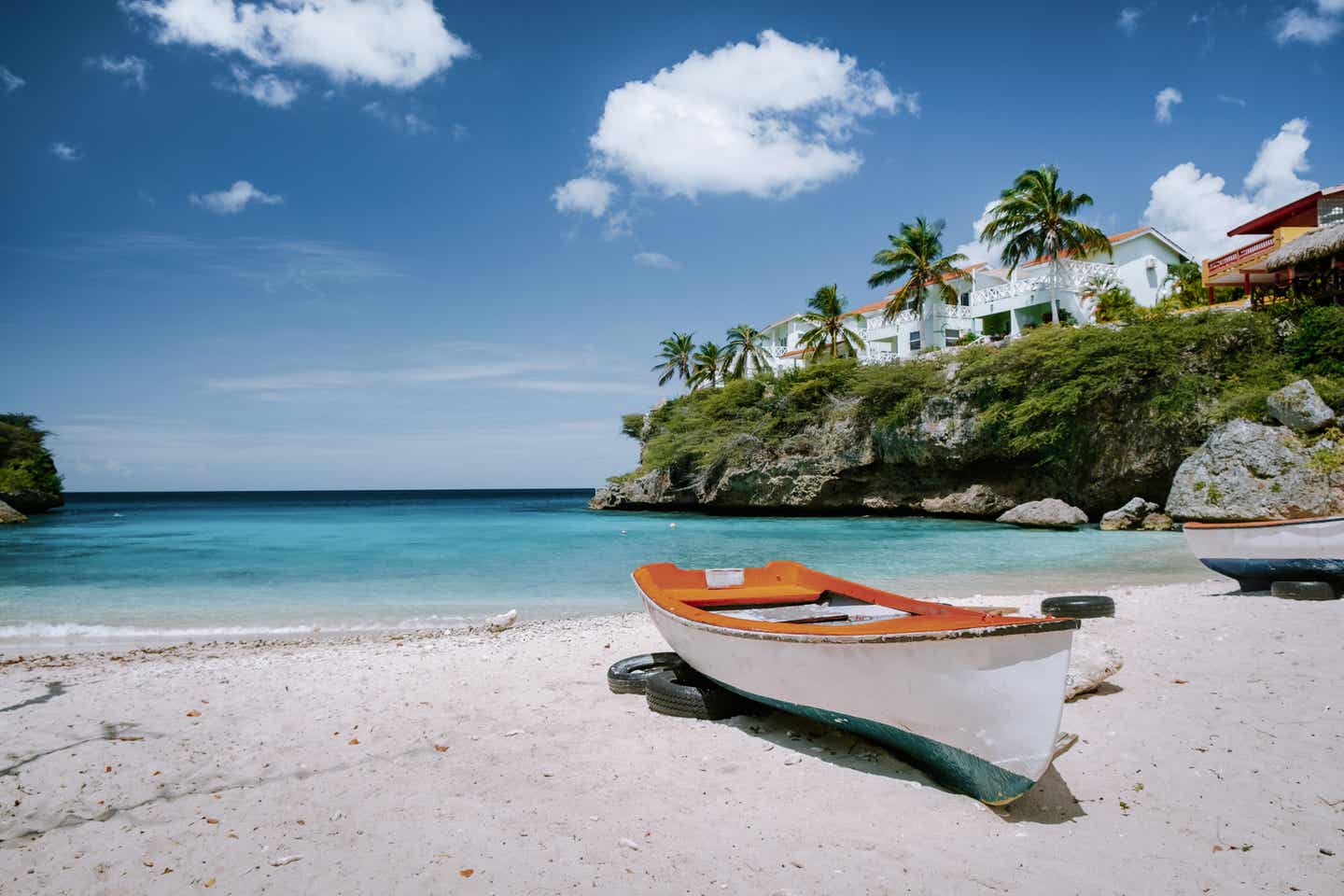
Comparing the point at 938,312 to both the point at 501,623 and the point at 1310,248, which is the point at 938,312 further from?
the point at 501,623

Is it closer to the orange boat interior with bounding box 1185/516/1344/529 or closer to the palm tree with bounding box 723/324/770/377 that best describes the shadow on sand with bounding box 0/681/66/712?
the orange boat interior with bounding box 1185/516/1344/529

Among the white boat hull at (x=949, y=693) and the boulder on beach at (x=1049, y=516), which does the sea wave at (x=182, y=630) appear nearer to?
the white boat hull at (x=949, y=693)

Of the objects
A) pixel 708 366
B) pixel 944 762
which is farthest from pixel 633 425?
pixel 944 762

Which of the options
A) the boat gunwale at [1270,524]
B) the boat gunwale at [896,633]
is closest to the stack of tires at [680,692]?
the boat gunwale at [896,633]

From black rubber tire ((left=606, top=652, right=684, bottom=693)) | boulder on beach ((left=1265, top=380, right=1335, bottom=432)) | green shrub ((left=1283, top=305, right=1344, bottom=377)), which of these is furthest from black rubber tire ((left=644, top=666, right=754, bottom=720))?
green shrub ((left=1283, top=305, right=1344, bottom=377))

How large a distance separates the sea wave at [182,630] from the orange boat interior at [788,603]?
5223mm

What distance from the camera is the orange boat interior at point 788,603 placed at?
4398 millimetres

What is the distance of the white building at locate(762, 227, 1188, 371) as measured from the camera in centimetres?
3509

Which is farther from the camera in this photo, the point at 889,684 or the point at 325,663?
the point at 325,663

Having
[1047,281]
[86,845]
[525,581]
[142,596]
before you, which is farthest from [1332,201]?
[142,596]

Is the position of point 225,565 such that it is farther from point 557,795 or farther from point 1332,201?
point 1332,201

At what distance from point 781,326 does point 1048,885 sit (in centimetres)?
5649

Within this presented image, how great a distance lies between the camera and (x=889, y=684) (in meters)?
4.12

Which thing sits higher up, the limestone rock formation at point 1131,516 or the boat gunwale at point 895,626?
the boat gunwale at point 895,626
